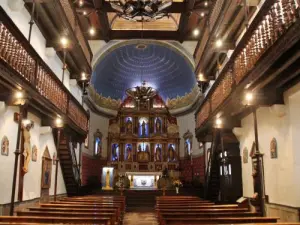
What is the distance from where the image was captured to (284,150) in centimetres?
887

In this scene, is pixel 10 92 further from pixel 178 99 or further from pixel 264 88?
pixel 178 99

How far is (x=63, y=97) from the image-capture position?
1327 centimetres

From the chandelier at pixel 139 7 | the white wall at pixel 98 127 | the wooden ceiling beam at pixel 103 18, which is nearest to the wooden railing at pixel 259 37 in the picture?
the chandelier at pixel 139 7

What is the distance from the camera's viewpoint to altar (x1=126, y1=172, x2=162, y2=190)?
24.2 m

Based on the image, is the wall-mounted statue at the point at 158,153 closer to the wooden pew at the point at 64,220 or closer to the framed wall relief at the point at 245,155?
the framed wall relief at the point at 245,155

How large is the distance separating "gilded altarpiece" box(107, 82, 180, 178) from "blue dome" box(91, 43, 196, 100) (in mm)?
1488

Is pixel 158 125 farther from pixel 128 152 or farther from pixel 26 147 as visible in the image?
pixel 26 147

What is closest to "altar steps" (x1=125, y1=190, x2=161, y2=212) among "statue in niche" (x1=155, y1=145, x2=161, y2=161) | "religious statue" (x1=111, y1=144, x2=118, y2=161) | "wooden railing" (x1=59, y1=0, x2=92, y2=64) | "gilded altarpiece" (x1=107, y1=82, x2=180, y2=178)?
"gilded altarpiece" (x1=107, y1=82, x2=180, y2=178)

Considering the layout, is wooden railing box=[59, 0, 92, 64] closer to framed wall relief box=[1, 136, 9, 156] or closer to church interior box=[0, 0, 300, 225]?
church interior box=[0, 0, 300, 225]

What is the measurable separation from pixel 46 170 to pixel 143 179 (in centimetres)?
1189

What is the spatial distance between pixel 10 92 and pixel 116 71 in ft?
59.3

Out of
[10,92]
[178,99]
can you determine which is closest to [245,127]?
[10,92]

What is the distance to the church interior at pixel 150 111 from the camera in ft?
24.9

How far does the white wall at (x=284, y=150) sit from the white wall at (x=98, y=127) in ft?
50.0
